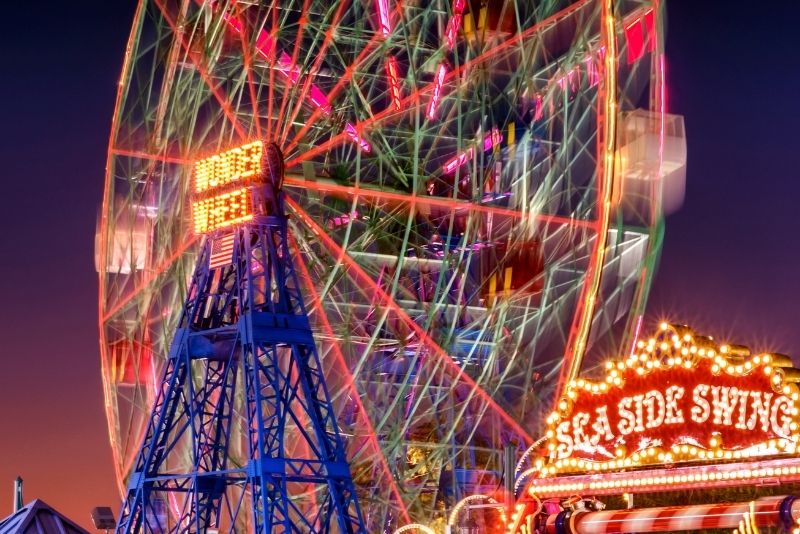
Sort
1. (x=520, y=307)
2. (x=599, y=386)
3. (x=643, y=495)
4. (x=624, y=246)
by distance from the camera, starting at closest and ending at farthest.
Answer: (x=599, y=386), (x=643, y=495), (x=624, y=246), (x=520, y=307)

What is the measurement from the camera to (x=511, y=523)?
24.1 m

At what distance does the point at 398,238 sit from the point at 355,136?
2.30 metres

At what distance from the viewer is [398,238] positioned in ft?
107

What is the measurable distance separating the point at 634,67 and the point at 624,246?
3.43m

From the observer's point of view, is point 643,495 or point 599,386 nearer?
point 599,386

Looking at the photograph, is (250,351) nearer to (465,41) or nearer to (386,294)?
(386,294)

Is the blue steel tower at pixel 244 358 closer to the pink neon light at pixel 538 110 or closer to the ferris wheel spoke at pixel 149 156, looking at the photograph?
the ferris wheel spoke at pixel 149 156

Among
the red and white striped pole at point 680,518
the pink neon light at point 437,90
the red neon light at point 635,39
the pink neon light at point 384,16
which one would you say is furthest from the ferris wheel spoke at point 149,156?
the red and white striped pole at point 680,518

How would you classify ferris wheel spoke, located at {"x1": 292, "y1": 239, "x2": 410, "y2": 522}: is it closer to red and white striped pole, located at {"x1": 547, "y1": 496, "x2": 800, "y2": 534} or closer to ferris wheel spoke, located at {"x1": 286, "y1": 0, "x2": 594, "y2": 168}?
ferris wheel spoke, located at {"x1": 286, "y1": 0, "x2": 594, "y2": 168}

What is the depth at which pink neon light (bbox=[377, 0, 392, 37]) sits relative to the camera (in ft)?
108

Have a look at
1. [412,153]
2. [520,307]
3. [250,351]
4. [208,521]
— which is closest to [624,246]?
[520,307]

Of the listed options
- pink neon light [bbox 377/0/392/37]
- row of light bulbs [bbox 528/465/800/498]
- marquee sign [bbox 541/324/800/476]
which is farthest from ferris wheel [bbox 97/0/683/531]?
marquee sign [bbox 541/324/800/476]

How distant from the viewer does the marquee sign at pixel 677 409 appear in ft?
67.0

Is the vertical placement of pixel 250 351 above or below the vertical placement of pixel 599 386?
above
